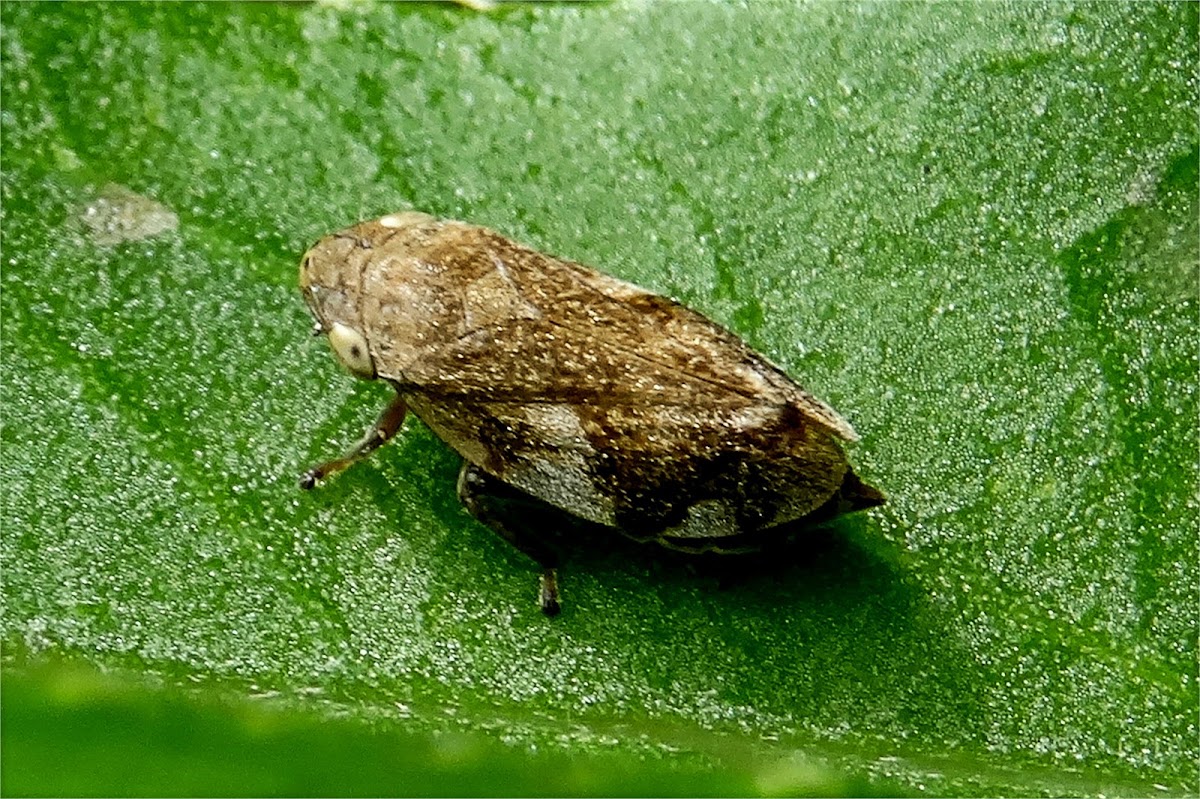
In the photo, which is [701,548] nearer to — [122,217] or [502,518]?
[502,518]

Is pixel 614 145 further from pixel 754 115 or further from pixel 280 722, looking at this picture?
pixel 280 722

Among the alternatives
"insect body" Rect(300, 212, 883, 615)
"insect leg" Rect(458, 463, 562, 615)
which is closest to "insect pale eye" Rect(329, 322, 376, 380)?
"insect body" Rect(300, 212, 883, 615)

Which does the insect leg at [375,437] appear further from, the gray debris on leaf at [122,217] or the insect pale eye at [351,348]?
the gray debris on leaf at [122,217]

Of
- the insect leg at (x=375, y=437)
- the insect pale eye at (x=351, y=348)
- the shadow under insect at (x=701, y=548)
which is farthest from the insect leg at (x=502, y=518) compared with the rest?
the insect pale eye at (x=351, y=348)

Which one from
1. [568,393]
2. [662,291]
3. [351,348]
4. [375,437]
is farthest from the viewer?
[662,291]

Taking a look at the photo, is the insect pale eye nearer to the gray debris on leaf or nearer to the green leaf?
the green leaf

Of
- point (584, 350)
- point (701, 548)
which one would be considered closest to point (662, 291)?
point (584, 350)
